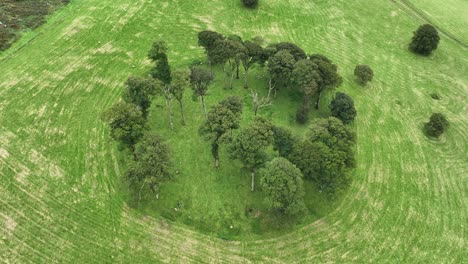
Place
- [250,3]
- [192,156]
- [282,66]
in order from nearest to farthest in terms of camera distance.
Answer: [192,156] < [282,66] < [250,3]

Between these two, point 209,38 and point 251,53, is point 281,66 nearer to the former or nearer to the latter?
point 251,53

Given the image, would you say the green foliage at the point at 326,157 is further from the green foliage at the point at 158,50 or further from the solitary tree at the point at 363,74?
the green foliage at the point at 158,50

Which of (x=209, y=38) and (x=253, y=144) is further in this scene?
(x=209, y=38)

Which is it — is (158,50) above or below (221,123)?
above

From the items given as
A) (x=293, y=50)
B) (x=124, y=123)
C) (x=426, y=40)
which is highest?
(x=124, y=123)

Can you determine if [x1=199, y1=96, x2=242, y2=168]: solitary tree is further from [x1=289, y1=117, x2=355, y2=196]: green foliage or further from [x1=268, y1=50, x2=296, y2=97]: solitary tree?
[x1=268, y1=50, x2=296, y2=97]: solitary tree

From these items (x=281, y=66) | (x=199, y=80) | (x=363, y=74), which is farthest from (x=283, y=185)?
(x=363, y=74)

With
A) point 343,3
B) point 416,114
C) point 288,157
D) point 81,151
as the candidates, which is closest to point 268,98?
point 288,157
